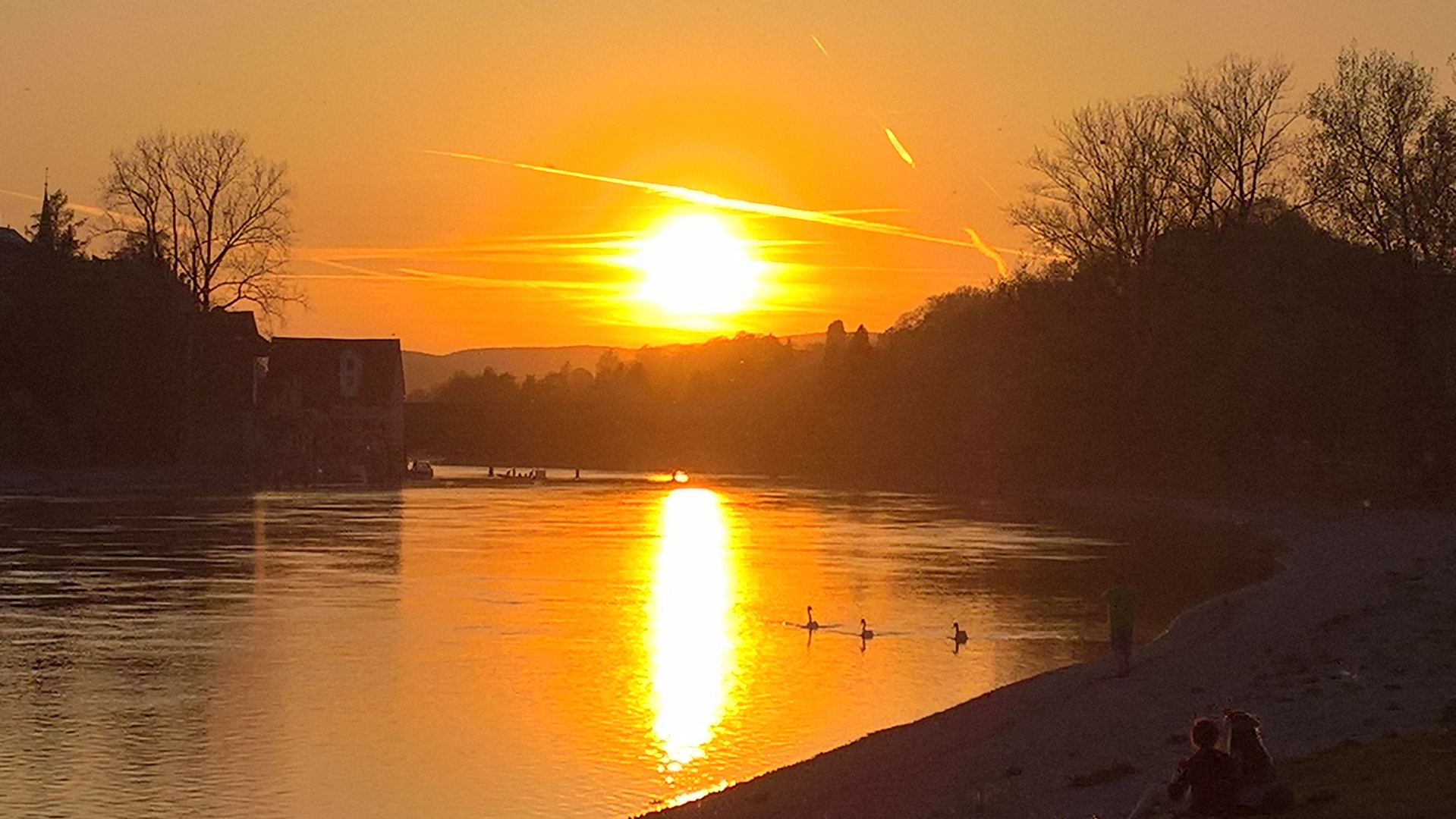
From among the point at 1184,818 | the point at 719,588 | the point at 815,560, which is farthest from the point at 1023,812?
the point at 815,560

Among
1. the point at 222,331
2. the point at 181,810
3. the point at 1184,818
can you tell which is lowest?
the point at 181,810

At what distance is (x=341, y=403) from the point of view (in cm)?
15550

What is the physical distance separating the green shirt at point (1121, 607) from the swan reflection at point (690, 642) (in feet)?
22.7

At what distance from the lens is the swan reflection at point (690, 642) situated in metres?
31.1

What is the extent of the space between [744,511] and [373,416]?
178 feet

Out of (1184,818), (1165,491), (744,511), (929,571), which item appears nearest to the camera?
(1184,818)

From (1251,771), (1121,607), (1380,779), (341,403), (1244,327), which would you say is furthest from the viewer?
(341,403)

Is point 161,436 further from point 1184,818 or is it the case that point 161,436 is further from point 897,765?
point 1184,818

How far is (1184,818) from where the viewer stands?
15102 mm

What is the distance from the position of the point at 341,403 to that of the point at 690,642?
383 ft

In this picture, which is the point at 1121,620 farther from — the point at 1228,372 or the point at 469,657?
the point at 1228,372

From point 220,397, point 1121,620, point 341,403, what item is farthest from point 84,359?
point 1121,620

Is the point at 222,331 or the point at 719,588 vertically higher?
the point at 222,331

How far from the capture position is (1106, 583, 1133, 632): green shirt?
30250 mm
